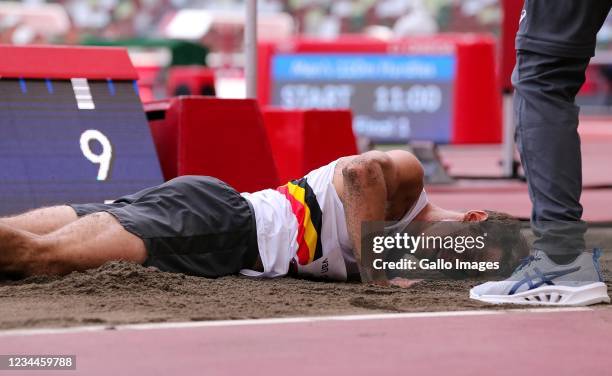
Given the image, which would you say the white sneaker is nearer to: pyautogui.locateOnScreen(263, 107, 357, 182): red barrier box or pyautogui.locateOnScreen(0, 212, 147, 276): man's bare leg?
pyautogui.locateOnScreen(0, 212, 147, 276): man's bare leg

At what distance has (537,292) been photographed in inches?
162

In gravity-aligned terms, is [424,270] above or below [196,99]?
below

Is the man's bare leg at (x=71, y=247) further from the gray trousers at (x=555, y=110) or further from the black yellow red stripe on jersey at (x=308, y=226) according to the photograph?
the gray trousers at (x=555, y=110)

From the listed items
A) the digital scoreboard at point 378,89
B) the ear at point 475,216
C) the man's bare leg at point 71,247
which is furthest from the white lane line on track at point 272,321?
the digital scoreboard at point 378,89

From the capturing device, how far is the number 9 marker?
6.06 metres

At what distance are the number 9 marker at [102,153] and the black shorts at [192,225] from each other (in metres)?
1.30

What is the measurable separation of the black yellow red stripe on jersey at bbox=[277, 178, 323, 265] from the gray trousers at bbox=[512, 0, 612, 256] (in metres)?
0.94

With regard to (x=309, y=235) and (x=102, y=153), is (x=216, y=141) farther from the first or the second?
(x=309, y=235)

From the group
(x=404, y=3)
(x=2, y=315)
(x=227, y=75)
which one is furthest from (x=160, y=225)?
(x=404, y=3)

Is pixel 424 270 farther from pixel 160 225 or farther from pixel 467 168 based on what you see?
pixel 467 168

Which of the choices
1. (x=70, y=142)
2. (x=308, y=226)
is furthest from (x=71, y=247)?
(x=70, y=142)

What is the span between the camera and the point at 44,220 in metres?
4.66

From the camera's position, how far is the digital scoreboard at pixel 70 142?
5.91 metres

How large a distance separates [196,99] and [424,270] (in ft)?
6.95
